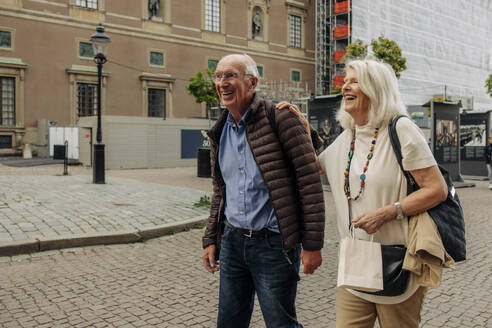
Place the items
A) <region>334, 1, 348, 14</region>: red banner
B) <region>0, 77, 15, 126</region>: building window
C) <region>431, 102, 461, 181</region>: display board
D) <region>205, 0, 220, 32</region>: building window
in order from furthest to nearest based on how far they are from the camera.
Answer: <region>334, 1, 348, 14</region>: red banner, <region>205, 0, 220, 32</region>: building window, <region>0, 77, 15, 126</region>: building window, <region>431, 102, 461, 181</region>: display board

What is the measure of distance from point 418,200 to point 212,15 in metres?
37.1

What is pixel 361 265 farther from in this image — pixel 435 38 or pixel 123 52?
pixel 435 38

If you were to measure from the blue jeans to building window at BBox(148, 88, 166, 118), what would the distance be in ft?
106

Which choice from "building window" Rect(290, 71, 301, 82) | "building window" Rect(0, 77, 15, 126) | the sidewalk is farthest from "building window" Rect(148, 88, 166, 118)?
the sidewalk

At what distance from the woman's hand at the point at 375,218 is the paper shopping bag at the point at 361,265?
85 millimetres

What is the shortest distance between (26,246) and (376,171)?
5.19 meters

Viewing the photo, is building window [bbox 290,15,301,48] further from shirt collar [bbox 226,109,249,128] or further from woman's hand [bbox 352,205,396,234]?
woman's hand [bbox 352,205,396,234]

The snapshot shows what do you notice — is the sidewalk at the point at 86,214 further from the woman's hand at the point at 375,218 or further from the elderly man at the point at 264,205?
the woman's hand at the point at 375,218

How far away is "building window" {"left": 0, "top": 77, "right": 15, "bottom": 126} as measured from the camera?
27.7 metres

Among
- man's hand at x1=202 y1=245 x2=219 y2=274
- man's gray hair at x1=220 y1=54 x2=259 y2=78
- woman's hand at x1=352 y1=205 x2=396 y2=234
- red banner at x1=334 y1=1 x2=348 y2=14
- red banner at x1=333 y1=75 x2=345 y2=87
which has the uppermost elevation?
red banner at x1=334 y1=1 x2=348 y2=14

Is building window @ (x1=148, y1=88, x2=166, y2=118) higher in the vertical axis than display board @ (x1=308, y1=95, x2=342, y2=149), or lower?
higher

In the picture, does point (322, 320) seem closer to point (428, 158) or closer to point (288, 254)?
point (288, 254)

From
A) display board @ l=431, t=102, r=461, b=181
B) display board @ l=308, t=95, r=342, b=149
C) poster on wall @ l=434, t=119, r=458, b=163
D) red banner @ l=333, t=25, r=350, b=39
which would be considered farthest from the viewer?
red banner @ l=333, t=25, r=350, b=39

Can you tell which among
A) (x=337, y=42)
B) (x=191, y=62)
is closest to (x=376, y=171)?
(x=191, y=62)
